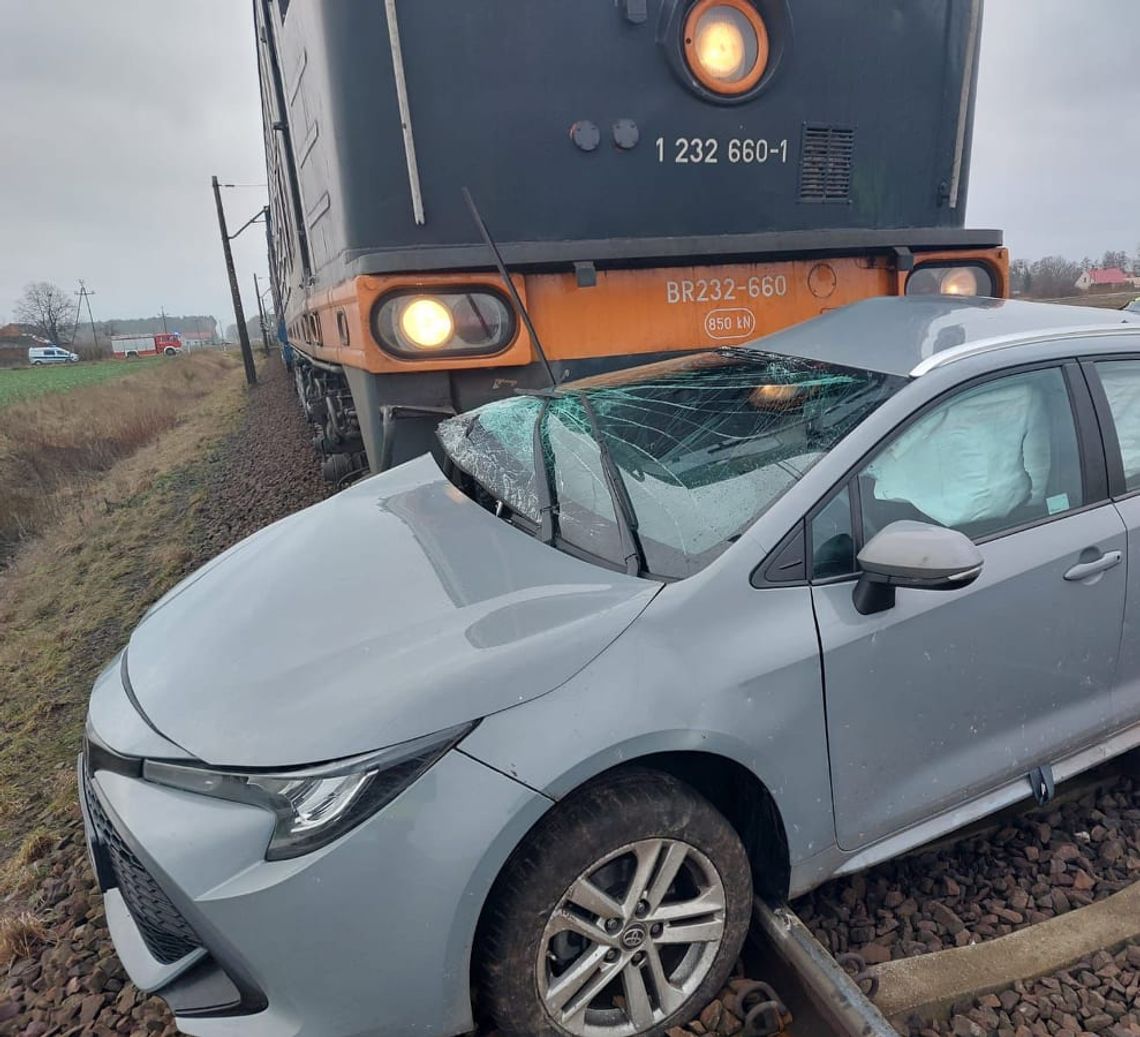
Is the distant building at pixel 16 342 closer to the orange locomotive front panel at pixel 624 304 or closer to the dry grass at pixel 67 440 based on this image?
the dry grass at pixel 67 440

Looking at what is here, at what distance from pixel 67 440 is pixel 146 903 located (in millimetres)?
16691

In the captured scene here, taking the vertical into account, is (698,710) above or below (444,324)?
below

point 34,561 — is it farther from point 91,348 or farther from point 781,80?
point 91,348

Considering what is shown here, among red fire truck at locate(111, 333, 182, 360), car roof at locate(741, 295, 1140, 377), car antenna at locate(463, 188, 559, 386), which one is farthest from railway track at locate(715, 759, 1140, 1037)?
red fire truck at locate(111, 333, 182, 360)

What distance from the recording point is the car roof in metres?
2.22

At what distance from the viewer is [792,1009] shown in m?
1.86

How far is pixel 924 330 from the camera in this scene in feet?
7.89

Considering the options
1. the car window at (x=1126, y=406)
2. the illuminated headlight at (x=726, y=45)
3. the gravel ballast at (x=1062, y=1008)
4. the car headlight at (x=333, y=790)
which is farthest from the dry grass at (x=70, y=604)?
the illuminated headlight at (x=726, y=45)

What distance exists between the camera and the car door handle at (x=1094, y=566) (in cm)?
216

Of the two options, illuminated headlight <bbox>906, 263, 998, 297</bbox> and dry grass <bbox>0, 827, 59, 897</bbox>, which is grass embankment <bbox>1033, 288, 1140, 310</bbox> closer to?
illuminated headlight <bbox>906, 263, 998, 297</bbox>

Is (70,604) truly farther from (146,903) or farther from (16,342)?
(16,342)

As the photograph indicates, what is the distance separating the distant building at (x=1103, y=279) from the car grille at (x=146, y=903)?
211 ft

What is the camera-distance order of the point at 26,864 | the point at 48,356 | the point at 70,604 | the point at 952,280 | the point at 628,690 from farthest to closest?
the point at 48,356 < the point at 70,604 < the point at 952,280 < the point at 26,864 < the point at 628,690

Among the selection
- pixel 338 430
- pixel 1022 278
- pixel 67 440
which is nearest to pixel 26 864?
pixel 338 430
